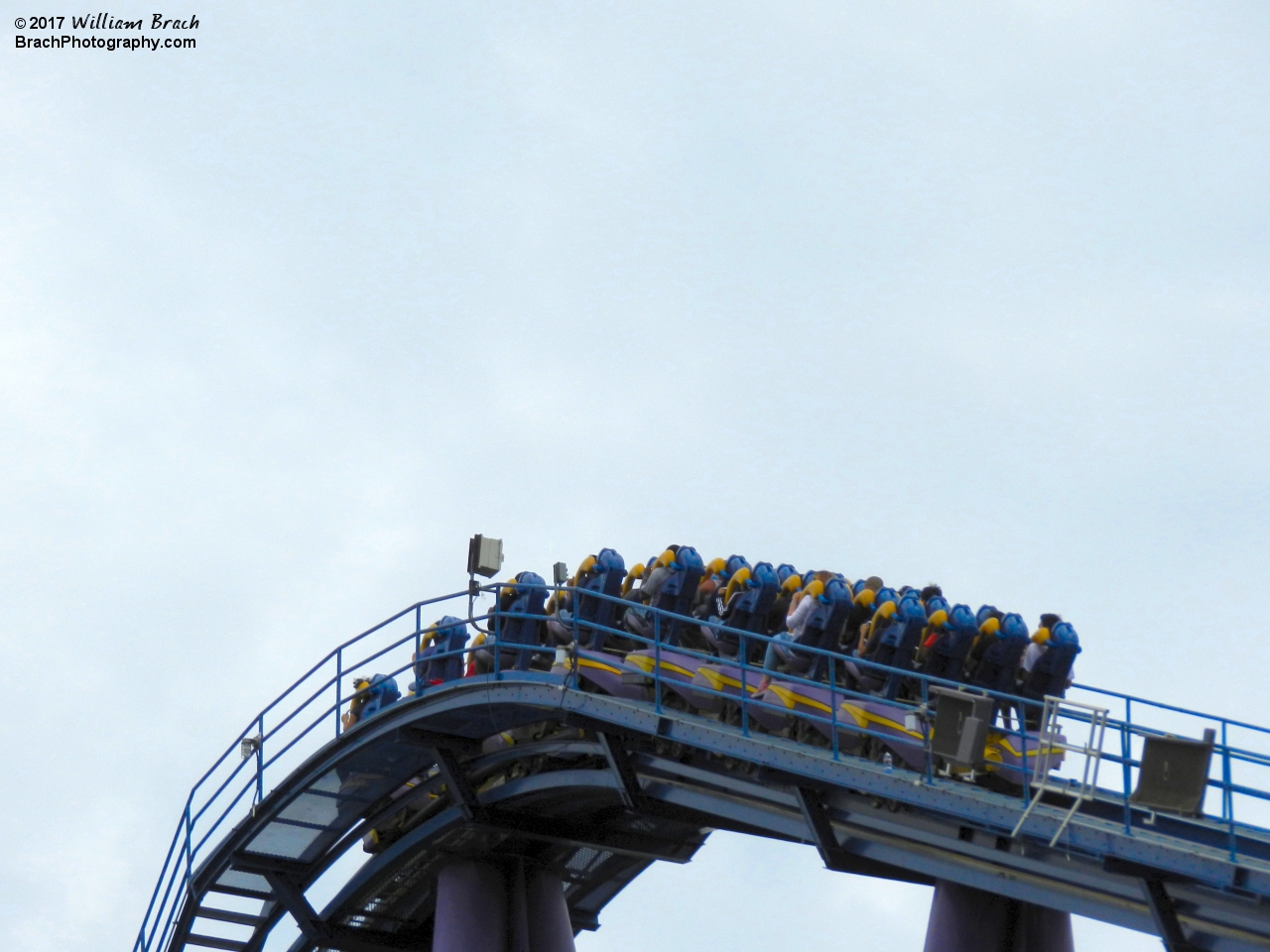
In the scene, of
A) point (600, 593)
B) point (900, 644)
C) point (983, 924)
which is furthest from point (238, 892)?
point (900, 644)

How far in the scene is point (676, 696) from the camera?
16.2 metres

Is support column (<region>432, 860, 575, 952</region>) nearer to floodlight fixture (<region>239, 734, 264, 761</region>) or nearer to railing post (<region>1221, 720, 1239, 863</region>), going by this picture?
floodlight fixture (<region>239, 734, 264, 761</region>)

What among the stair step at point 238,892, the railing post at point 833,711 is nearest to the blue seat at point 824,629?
the railing post at point 833,711

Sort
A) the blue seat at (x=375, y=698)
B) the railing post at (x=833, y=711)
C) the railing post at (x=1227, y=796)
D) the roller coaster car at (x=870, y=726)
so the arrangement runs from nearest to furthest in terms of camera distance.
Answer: the railing post at (x=1227, y=796) → the roller coaster car at (x=870, y=726) → the railing post at (x=833, y=711) → the blue seat at (x=375, y=698)

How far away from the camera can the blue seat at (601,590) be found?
17.1 meters

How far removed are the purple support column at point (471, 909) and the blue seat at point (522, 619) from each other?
2480 millimetres

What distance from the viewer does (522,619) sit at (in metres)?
17.6

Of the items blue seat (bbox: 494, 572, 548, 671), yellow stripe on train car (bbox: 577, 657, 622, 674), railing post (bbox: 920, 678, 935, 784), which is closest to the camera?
Result: railing post (bbox: 920, 678, 935, 784)

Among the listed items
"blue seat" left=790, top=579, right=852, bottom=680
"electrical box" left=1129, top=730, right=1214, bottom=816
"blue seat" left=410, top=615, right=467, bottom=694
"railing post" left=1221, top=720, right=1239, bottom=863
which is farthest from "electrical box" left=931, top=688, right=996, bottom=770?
"blue seat" left=410, top=615, right=467, bottom=694

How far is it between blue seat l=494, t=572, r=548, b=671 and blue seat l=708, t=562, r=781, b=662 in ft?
5.73

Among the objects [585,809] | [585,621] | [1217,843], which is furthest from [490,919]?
[1217,843]

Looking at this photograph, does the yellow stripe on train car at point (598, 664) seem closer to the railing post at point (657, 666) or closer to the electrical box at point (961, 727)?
the railing post at point (657, 666)

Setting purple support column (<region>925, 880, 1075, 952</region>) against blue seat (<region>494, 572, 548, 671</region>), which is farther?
blue seat (<region>494, 572, 548, 671</region>)

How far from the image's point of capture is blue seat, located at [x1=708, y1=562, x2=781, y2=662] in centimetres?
1641
